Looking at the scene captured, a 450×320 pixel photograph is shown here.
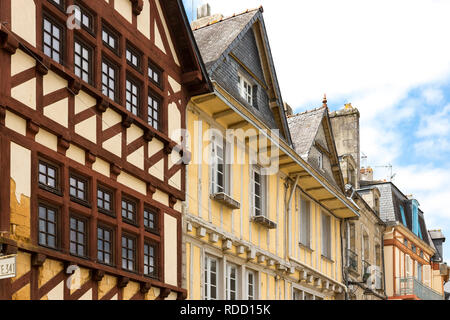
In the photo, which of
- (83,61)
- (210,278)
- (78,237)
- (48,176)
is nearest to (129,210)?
(78,237)

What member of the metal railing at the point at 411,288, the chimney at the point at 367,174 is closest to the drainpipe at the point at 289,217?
the metal railing at the point at 411,288

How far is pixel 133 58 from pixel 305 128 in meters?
9.59

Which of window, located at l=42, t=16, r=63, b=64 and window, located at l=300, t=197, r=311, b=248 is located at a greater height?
window, located at l=42, t=16, r=63, b=64

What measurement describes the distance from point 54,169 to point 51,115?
764mm

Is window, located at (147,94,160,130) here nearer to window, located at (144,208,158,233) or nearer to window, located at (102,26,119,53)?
window, located at (102,26,119,53)

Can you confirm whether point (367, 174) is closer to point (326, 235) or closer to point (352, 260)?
point (352, 260)

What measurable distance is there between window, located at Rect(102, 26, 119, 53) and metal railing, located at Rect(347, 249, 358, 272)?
12860 millimetres

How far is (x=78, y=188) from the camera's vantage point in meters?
13.0

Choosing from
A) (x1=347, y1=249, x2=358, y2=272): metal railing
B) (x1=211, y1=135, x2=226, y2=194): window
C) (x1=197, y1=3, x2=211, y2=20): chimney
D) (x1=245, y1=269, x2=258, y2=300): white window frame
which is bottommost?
(x1=245, y1=269, x2=258, y2=300): white window frame

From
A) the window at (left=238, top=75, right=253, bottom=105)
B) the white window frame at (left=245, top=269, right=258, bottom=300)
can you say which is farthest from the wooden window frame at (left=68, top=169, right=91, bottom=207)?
the window at (left=238, top=75, right=253, bottom=105)

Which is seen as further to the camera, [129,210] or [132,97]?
[132,97]

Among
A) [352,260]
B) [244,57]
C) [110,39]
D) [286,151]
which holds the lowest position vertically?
[352,260]

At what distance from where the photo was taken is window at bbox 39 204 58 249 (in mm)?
11992

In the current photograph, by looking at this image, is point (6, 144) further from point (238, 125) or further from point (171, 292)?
point (238, 125)
